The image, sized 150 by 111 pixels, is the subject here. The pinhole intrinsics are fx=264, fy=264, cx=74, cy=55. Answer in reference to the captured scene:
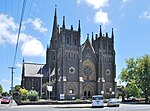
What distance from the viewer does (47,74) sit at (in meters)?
92.1

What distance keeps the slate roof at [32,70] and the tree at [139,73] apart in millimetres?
41565

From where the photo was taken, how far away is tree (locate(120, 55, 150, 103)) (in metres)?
55.9

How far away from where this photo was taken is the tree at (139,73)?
5591 centimetres

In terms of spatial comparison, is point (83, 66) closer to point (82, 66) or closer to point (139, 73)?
point (82, 66)

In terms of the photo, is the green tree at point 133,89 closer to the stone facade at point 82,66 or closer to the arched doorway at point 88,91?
the stone facade at point 82,66

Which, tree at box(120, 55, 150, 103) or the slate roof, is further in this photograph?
the slate roof

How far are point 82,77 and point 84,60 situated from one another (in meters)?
5.30

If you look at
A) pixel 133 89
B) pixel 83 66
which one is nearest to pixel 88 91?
pixel 83 66

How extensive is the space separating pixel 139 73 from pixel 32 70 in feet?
158

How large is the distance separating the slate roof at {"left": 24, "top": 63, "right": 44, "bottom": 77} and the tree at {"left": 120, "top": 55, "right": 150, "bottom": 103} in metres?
41.6

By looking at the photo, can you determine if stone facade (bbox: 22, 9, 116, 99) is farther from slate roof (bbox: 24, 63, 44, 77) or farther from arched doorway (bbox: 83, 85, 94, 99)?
slate roof (bbox: 24, 63, 44, 77)

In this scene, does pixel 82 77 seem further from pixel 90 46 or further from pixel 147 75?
pixel 147 75

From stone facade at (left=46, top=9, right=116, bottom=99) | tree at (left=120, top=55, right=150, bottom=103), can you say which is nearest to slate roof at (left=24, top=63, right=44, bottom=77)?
stone facade at (left=46, top=9, right=116, bottom=99)

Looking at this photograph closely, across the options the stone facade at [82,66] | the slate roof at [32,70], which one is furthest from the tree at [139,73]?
the slate roof at [32,70]
